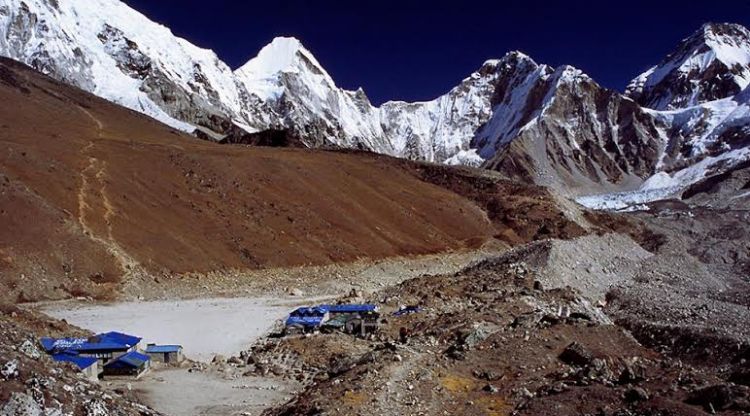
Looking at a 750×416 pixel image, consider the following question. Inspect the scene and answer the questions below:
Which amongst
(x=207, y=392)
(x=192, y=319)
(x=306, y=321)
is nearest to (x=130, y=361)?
(x=207, y=392)

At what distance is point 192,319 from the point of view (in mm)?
37625

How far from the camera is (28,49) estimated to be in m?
167

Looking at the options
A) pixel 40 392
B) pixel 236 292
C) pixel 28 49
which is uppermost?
pixel 28 49

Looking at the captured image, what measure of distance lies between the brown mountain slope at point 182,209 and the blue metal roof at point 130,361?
1516cm

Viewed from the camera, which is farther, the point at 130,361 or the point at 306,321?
the point at 306,321

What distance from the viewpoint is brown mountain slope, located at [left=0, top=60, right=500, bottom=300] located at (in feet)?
146

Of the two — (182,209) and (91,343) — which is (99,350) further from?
(182,209)

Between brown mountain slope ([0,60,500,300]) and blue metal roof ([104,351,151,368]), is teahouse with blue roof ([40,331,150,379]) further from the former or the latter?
brown mountain slope ([0,60,500,300])

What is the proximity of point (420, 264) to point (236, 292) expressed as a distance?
53.4 feet

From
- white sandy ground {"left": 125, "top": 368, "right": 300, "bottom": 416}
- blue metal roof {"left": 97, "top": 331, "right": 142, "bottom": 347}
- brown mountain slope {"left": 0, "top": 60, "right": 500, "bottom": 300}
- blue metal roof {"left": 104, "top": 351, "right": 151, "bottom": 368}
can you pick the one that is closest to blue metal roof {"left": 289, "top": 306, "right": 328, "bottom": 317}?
white sandy ground {"left": 125, "top": 368, "right": 300, "bottom": 416}

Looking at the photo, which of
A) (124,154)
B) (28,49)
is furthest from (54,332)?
(28,49)

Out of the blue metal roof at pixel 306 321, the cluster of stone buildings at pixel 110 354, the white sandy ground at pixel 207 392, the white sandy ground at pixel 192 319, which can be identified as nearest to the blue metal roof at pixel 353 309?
the blue metal roof at pixel 306 321

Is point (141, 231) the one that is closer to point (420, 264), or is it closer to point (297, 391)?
point (420, 264)

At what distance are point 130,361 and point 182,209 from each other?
98.1 ft
